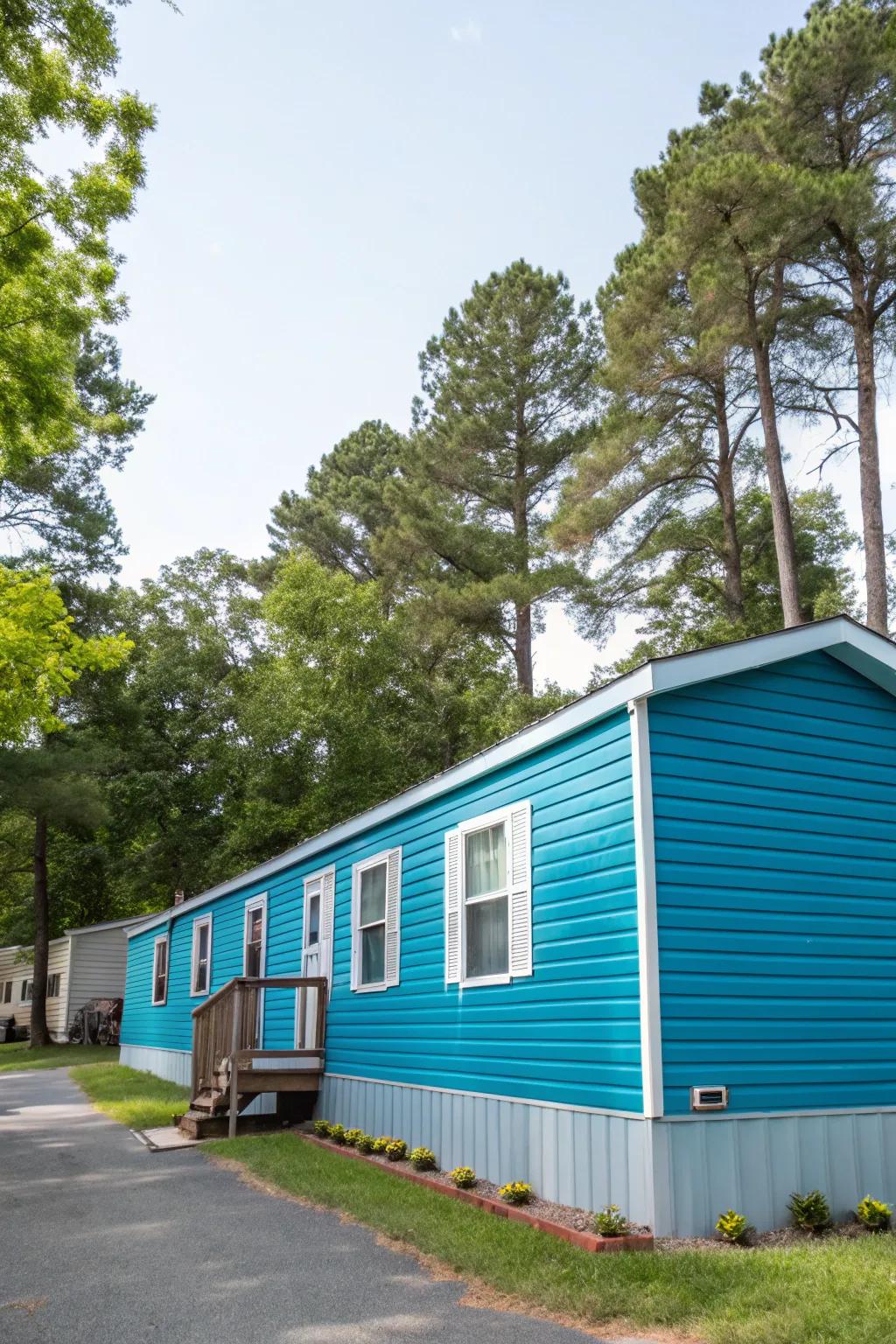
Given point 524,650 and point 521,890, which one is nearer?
point 521,890

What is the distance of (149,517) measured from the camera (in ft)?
84.6

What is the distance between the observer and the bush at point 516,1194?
6.78 meters

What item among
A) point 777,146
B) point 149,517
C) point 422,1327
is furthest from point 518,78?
point 149,517

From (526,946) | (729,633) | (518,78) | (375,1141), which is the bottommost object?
(375,1141)

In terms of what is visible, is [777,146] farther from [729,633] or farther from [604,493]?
[729,633]

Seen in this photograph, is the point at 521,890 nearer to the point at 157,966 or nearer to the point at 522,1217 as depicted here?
the point at 522,1217

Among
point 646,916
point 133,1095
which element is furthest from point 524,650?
point 646,916

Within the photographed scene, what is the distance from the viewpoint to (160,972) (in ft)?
63.8

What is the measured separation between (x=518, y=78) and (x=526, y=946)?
391 inches

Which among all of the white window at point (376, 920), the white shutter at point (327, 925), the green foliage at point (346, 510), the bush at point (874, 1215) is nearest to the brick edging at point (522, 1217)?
the bush at point (874, 1215)

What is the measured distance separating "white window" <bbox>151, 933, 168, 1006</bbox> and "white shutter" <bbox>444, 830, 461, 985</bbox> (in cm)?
1179

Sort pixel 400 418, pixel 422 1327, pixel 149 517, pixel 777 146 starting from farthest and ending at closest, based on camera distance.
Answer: pixel 400 418, pixel 149 517, pixel 777 146, pixel 422 1327

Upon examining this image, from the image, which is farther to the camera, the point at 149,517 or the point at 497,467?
the point at 497,467

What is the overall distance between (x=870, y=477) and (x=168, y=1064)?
15598 millimetres
